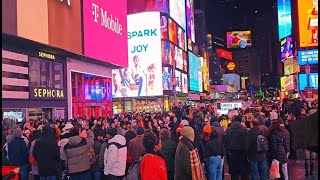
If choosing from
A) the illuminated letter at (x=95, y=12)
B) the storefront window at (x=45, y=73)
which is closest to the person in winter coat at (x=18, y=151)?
the storefront window at (x=45, y=73)

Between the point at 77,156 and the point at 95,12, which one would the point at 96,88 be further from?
the point at 77,156

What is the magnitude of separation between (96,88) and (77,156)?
1037 inches

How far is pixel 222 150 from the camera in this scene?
1042 cm

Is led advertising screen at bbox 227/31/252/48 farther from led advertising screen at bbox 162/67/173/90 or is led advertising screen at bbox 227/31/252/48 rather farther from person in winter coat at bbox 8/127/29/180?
person in winter coat at bbox 8/127/29/180

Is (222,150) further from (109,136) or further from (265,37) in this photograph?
(265,37)

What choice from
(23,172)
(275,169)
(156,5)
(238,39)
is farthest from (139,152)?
(238,39)

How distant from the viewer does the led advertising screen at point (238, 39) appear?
425 ft

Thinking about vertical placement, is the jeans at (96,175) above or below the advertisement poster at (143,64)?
below

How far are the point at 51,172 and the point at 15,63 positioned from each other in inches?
560

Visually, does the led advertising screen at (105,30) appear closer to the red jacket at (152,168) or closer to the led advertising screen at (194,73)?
the red jacket at (152,168)

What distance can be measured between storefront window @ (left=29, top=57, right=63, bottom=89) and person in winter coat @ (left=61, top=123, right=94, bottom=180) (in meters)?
15.6

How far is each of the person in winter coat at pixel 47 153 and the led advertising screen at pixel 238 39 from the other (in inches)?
4835

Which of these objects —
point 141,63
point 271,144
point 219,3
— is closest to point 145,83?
point 141,63

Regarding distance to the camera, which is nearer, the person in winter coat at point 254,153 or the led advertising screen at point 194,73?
the person in winter coat at point 254,153
